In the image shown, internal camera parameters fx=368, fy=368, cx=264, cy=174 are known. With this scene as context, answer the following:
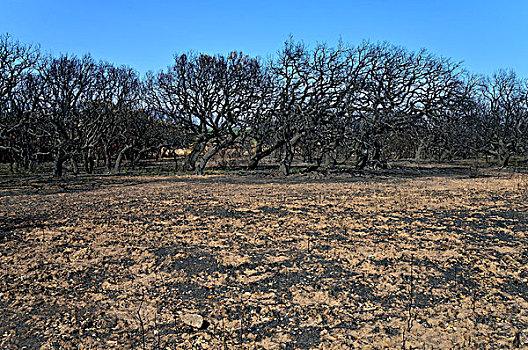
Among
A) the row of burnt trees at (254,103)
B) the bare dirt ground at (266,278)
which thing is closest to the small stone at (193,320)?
the bare dirt ground at (266,278)

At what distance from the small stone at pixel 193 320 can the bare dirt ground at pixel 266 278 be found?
7cm

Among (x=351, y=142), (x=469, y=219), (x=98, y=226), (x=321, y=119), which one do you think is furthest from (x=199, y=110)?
(x=469, y=219)

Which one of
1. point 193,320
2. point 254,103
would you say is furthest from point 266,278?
point 254,103

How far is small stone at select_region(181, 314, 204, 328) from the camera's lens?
10.9 feet

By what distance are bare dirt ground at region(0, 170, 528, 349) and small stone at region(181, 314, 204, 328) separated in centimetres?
7

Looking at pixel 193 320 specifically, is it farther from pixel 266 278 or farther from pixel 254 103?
pixel 254 103

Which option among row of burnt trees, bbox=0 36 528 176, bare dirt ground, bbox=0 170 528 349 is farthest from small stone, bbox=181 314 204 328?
row of burnt trees, bbox=0 36 528 176

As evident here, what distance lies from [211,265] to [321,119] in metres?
14.6

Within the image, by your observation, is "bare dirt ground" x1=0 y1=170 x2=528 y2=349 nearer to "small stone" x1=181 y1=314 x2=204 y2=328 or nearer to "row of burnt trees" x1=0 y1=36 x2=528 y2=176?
"small stone" x1=181 y1=314 x2=204 y2=328

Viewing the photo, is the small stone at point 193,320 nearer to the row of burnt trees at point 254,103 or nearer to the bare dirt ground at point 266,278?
the bare dirt ground at point 266,278

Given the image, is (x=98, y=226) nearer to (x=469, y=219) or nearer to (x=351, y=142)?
(x=469, y=219)

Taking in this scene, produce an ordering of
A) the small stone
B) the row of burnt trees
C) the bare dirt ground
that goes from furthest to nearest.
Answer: the row of burnt trees, the small stone, the bare dirt ground

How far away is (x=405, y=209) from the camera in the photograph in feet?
27.7

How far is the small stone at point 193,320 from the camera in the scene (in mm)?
3324
